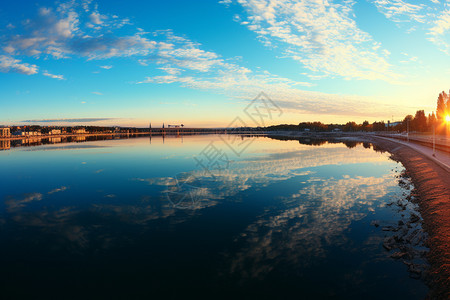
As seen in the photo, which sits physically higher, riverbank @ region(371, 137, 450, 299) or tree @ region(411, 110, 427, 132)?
tree @ region(411, 110, 427, 132)

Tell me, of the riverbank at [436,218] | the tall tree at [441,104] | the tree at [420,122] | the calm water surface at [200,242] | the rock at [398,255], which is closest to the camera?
the riverbank at [436,218]

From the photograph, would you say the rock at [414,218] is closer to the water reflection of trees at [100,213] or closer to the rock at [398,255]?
the rock at [398,255]

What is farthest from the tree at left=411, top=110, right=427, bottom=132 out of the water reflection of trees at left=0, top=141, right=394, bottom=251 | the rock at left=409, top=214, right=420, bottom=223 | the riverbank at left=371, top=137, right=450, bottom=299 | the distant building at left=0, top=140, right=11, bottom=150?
the distant building at left=0, top=140, right=11, bottom=150

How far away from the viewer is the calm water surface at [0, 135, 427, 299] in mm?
10266

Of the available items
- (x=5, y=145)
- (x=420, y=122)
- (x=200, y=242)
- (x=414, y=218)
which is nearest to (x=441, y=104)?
(x=420, y=122)

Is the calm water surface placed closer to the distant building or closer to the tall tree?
the distant building

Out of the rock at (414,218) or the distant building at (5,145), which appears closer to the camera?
the rock at (414,218)

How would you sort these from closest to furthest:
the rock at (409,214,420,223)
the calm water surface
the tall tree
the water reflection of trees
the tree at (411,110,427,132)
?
1. the calm water surface
2. the water reflection of trees
3. the rock at (409,214,420,223)
4. the tall tree
5. the tree at (411,110,427,132)

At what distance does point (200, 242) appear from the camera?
13.9 m

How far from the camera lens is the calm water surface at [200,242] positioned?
10266 millimetres

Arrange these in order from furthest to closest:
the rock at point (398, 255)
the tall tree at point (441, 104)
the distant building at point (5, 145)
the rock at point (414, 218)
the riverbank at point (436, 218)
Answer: the tall tree at point (441, 104) → the distant building at point (5, 145) → the rock at point (414, 218) → the rock at point (398, 255) → the riverbank at point (436, 218)

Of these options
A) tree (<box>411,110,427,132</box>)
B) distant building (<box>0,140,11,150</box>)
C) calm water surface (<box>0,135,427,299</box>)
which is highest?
tree (<box>411,110,427,132</box>)

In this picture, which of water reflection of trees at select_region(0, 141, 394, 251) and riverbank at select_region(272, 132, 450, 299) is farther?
water reflection of trees at select_region(0, 141, 394, 251)

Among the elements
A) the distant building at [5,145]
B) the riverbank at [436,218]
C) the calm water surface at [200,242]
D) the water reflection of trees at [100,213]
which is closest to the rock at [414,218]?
the riverbank at [436,218]
